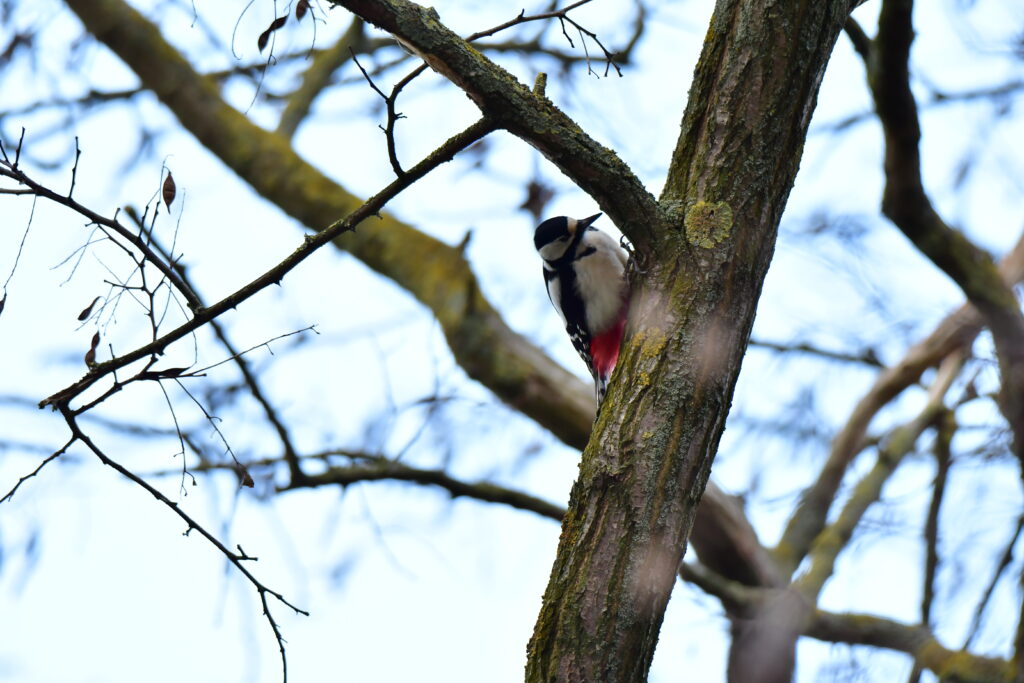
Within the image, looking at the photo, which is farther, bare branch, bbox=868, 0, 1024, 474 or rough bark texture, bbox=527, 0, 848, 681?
bare branch, bbox=868, 0, 1024, 474

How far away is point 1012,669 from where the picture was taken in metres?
3.65

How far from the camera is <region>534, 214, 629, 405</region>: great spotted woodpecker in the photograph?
4070mm

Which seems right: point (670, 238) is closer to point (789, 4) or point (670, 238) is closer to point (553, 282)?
point (789, 4)

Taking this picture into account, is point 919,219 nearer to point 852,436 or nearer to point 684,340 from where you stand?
point 852,436

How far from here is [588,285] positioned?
13.6 ft

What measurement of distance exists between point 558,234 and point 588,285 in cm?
37

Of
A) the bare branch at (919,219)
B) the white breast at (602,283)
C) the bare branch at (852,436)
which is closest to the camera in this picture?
the bare branch at (919,219)

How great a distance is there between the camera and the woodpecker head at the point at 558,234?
4383 mm

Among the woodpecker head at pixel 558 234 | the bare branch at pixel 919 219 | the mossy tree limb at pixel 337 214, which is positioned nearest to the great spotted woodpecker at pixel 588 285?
the woodpecker head at pixel 558 234

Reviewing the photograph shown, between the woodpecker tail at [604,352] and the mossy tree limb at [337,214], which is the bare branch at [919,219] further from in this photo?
the mossy tree limb at [337,214]

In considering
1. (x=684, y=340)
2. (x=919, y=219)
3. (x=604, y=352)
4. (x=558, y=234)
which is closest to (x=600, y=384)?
(x=604, y=352)

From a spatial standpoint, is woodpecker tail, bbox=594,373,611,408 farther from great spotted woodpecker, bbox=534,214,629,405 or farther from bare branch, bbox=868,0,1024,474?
bare branch, bbox=868,0,1024,474

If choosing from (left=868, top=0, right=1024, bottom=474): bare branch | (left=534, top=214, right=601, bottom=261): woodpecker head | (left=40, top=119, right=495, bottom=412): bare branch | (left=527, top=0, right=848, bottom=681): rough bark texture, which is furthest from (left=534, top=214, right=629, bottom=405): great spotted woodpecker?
(left=40, top=119, right=495, bottom=412): bare branch

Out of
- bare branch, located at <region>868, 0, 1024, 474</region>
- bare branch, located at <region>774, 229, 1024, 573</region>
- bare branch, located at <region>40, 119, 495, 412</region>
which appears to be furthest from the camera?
bare branch, located at <region>774, 229, 1024, 573</region>
